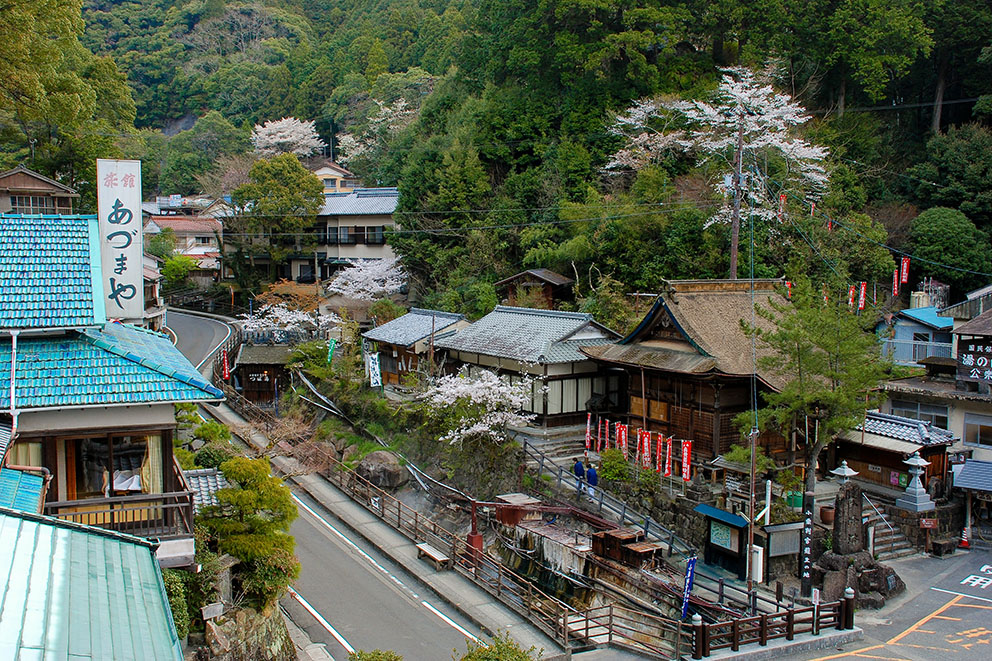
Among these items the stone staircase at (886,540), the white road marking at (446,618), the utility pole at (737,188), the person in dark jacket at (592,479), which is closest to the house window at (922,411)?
the stone staircase at (886,540)

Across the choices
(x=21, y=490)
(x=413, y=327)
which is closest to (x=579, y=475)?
(x=413, y=327)

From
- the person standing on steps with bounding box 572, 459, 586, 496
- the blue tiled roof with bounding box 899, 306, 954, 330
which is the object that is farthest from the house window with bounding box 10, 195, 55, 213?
the blue tiled roof with bounding box 899, 306, 954, 330

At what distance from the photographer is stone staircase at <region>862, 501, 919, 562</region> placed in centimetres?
2253

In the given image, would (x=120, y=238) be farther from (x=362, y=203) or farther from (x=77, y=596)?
(x=362, y=203)

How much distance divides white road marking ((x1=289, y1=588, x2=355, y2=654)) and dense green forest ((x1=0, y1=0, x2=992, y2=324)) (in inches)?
737

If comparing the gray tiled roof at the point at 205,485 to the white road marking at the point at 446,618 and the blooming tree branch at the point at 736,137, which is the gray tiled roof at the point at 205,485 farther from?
the blooming tree branch at the point at 736,137

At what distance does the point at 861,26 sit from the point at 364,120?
159 feet

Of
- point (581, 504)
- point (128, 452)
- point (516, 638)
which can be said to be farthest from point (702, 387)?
point (128, 452)

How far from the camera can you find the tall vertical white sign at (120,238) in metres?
17.7

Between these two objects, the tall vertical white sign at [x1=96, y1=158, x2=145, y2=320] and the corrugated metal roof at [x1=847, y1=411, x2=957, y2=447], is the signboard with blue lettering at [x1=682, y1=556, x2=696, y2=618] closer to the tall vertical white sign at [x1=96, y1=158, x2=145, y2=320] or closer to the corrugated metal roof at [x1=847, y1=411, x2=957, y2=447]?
the corrugated metal roof at [x1=847, y1=411, x2=957, y2=447]

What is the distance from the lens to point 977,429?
26.2 metres

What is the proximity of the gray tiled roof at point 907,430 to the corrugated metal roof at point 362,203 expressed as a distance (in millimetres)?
36819

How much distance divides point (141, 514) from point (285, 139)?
68.3 m

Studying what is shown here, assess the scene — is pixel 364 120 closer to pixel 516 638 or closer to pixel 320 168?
pixel 320 168
